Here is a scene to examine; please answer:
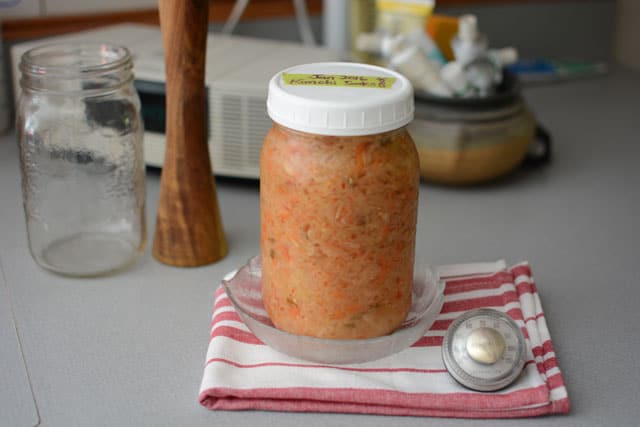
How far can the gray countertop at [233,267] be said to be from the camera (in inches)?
26.3

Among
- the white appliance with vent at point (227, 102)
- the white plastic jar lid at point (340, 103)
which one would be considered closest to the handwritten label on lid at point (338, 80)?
the white plastic jar lid at point (340, 103)

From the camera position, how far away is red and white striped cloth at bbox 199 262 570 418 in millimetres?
653

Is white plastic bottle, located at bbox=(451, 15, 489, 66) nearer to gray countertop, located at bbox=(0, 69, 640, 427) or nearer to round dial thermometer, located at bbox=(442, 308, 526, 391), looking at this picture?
gray countertop, located at bbox=(0, 69, 640, 427)

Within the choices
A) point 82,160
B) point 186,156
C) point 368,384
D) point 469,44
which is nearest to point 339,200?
point 368,384

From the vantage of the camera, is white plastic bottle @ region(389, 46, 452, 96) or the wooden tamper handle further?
white plastic bottle @ region(389, 46, 452, 96)

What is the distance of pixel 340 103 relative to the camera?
0.61m

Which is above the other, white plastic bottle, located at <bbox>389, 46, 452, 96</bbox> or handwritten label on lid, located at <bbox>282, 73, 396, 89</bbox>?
handwritten label on lid, located at <bbox>282, 73, 396, 89</bbox>

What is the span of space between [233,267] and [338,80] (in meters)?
0.32

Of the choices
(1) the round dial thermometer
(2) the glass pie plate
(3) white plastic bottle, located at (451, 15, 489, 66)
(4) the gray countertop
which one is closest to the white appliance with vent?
(4) the gray countertop

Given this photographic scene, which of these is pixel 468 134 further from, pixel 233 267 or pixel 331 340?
pixel 331 340

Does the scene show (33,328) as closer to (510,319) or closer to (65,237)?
(65,237)

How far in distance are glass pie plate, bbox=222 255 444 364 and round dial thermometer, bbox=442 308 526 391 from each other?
0.04m

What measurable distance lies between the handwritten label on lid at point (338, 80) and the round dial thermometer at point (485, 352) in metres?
0.22

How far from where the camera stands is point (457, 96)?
1073 mm
